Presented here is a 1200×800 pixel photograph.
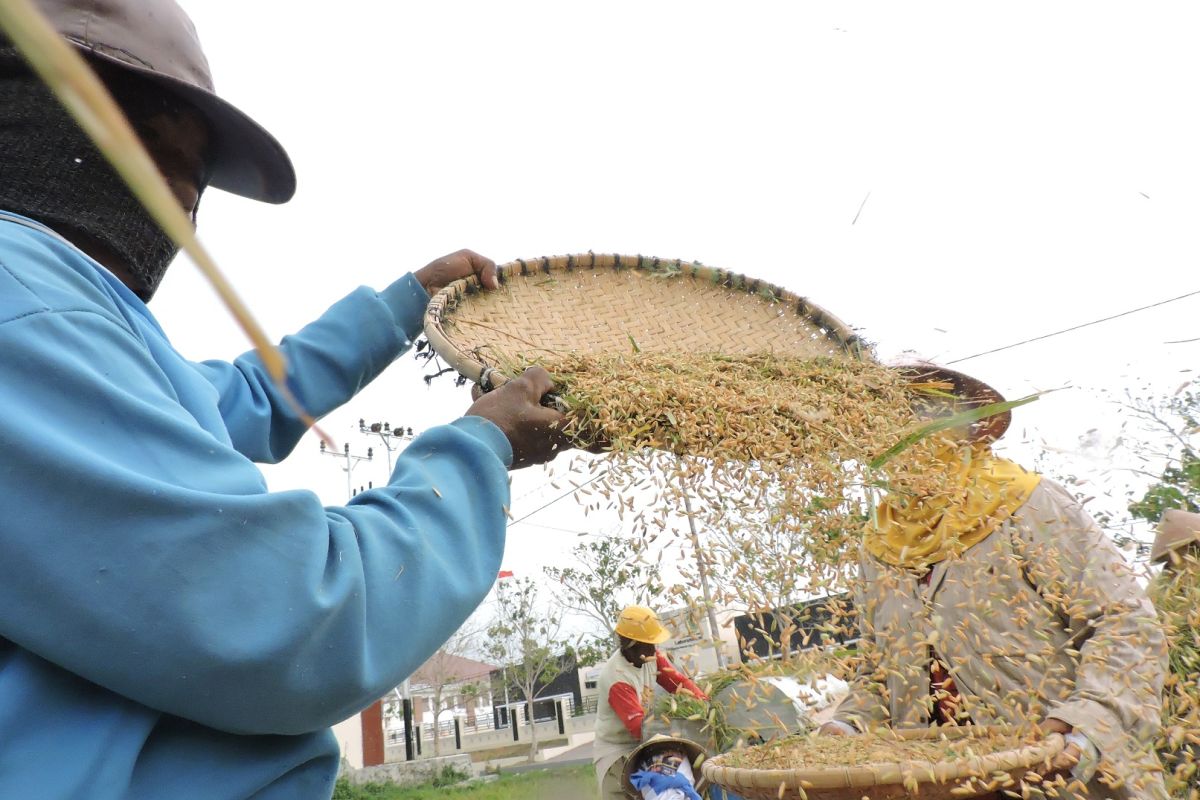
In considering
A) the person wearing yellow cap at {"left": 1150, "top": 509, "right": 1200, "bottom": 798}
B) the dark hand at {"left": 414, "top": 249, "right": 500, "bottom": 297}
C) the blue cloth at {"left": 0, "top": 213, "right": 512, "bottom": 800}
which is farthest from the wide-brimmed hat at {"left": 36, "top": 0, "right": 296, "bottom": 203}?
the person wearing yellow cap at {"left": 1150, "top": 509, "right": 1200, "bottom": 798}

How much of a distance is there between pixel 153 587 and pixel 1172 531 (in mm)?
2820

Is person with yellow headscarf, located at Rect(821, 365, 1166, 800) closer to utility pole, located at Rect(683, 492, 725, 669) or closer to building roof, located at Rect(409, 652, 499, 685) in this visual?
utility pole, located at Rect(683, 492, 725, 669)

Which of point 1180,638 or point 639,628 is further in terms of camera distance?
point 639,628

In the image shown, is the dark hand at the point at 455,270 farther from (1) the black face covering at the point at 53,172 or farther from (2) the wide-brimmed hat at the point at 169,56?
(1) the black face covering at the point at 53,172

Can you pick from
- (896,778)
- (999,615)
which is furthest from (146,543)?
(999,615)

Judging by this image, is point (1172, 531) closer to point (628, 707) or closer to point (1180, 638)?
point (1180, 638)

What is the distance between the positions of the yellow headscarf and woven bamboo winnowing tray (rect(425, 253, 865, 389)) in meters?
0.45

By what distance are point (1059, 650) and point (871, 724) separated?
550 millimetres

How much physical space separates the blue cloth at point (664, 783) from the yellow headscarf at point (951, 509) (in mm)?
2552

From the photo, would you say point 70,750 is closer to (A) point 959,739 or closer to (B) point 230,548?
(B) point 230,548

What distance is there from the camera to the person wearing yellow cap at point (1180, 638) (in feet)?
6.65

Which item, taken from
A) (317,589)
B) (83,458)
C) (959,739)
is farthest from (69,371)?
(959,739)

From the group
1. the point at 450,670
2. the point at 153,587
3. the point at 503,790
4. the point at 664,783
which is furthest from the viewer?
the point at 450,670

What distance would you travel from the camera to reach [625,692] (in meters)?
4.96
